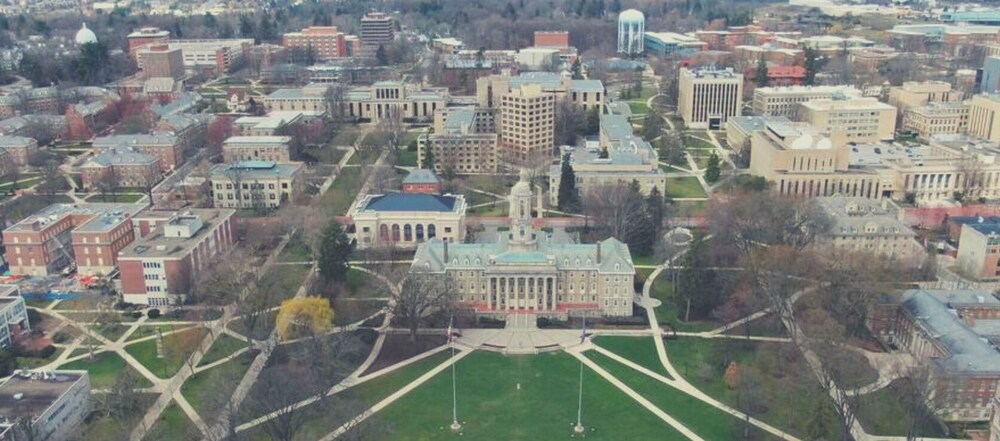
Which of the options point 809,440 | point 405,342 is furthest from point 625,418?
point 405,342

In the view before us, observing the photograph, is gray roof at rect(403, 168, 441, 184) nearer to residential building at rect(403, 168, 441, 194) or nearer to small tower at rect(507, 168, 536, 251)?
residential building at rect(403, 168, 441, 194)

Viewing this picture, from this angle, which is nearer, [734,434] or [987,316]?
[734,434]

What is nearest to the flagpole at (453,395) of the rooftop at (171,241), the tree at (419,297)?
the tree at (419,297)

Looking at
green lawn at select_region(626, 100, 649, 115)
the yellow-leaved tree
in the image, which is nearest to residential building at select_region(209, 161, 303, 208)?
the yellow-leaved tree

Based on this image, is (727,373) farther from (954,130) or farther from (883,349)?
(954,130)

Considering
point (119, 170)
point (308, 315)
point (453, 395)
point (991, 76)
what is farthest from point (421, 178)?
point (991, 76)

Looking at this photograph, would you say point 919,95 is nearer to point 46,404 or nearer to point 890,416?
point 890,416

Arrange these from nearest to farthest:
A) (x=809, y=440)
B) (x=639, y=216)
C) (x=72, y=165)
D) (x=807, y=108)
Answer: (x=809, y=440), (x=639, y=216), (x=72, y=165), (x=807, y=108)
